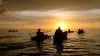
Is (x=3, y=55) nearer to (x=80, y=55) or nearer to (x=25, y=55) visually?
(x=25, y=55)

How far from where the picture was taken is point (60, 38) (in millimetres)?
61531

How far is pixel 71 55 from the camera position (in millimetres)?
34344

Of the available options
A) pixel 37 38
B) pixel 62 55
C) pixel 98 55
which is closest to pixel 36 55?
pixel 62 55

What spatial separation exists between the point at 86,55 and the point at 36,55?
757 cm

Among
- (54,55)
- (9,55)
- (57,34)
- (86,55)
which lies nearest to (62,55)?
(54,55)

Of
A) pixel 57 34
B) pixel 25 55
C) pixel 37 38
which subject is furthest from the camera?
pixel 37 38

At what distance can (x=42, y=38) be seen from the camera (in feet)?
221

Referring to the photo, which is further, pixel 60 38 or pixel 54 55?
pixel 60 38

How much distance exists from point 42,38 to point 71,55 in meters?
33.4

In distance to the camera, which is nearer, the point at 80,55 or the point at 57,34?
the point at 80,55

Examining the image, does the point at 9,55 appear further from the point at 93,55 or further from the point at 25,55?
the point at 93,55

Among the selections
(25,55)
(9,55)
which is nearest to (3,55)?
(9,55)

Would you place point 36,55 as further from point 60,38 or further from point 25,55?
point 60,38

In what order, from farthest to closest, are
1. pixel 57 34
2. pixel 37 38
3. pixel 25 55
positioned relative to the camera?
1. pixel 37 38
2. pixel 57 34
3. pixel 25 55
